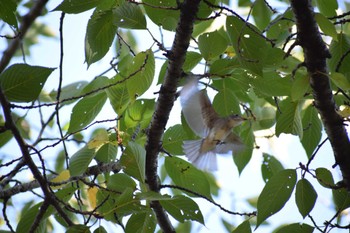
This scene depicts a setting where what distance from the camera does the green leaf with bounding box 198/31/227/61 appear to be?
218 cm

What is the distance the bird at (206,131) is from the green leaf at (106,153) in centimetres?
35

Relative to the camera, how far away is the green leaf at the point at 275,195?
2.19 meters

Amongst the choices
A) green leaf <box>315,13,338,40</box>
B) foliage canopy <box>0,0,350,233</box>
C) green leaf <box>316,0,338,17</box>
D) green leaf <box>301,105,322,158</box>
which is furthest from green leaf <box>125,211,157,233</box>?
green leaf <box>316,0,338,17</box>

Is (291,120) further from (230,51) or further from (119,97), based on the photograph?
(119,97)

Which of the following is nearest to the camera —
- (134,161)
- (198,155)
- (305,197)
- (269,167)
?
(134,161)

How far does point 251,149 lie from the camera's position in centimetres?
278

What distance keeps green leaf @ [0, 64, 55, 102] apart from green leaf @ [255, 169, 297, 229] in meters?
1.00

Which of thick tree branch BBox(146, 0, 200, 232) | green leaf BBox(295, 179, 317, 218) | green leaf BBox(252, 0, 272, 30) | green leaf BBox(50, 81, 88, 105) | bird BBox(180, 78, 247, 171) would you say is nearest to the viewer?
thick tree branch BBox(146, 0, 200, 232)

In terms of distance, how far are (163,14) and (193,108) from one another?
0.50 metres

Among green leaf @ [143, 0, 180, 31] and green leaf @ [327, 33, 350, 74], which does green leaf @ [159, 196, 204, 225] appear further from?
green leaf @ [327, 33, 350, 74]

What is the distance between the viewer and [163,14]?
86.3 inches

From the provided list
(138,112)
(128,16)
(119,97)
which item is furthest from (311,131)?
(128,16)

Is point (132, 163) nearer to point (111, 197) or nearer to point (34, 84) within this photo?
point (111, 197)

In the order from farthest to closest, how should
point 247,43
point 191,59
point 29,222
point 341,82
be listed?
point 29,222, point 191,59, point 247,43, point 341,82
